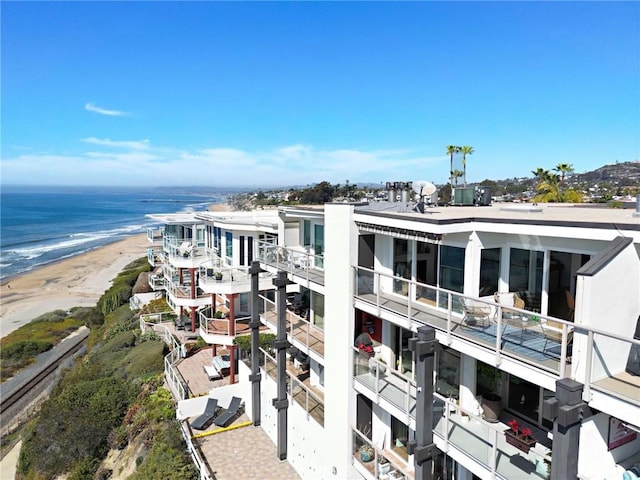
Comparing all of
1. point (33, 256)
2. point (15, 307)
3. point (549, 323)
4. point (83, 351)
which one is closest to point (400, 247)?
point (549, 323)

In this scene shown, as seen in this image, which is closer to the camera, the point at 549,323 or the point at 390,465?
the point at 549,323

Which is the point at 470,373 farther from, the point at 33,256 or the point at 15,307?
the point at 33,256

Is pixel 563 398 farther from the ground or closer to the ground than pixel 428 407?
farther from the ground

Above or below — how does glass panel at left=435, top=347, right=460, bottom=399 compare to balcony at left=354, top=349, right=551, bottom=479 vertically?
above

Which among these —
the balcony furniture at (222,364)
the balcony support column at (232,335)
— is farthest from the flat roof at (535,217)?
the balcony furniture at (222,364)

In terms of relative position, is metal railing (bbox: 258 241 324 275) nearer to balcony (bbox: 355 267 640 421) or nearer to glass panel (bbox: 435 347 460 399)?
balcony (bbox: 355 267 640 421)

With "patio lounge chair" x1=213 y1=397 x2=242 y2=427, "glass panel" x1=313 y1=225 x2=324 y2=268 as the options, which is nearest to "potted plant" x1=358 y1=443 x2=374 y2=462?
"glass panel" x1=313 y1=225 x2=324 y2=268
